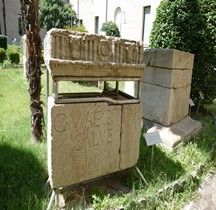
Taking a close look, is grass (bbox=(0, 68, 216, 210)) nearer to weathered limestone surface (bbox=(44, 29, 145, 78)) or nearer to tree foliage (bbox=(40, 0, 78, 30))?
weathered limestone surface (bbox=(44, 29, 145, 78))

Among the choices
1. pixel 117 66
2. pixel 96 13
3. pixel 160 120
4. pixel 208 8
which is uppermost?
pixel 96 13

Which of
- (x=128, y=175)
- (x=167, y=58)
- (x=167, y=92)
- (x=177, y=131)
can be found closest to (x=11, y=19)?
(x=167, y=58)

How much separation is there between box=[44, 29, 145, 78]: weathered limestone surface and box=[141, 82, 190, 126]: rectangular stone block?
176 centimetres

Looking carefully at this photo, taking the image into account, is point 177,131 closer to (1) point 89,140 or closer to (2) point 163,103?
(2) point 163,103

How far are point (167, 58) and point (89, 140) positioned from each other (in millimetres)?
2347

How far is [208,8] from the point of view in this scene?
17.7ft

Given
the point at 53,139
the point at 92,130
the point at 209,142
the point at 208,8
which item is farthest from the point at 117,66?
the point at 208,8

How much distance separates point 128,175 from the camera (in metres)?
3.12

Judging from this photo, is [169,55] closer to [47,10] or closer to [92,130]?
[92,130]

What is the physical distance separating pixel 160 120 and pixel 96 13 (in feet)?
58.5

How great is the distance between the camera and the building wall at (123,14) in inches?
609

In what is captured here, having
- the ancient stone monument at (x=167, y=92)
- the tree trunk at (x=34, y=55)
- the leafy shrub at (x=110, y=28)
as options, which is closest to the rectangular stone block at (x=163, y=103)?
the ancient stone monument at (x=167, y=92)

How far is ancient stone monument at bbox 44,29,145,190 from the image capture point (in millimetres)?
2145

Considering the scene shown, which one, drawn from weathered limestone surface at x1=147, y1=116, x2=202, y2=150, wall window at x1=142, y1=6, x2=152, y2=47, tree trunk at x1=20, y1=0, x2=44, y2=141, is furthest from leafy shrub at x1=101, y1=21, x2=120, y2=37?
tree trunk at x1=20, y1=0, x2=44, y2=141
